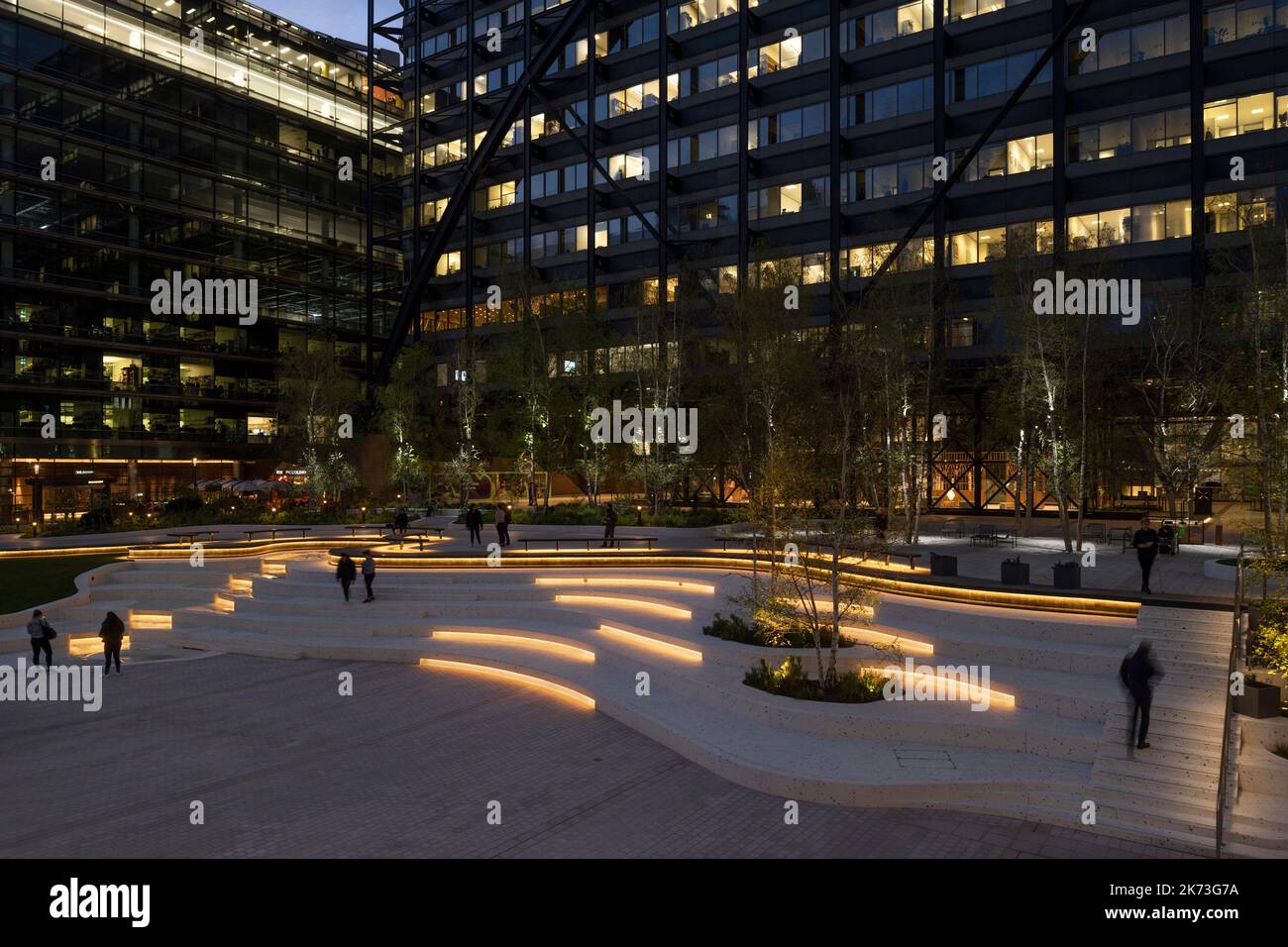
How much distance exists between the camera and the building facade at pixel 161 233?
53.8 m

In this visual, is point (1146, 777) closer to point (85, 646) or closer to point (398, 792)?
point (398, 792)

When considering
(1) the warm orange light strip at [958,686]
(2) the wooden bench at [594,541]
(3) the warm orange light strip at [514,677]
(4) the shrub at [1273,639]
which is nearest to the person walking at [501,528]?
(2) the wooden bench at [594,541]

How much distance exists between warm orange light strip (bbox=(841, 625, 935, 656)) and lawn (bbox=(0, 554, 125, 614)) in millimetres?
23016

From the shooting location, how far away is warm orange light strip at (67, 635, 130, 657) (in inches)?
857

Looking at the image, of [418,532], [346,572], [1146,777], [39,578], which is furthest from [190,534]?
[1146,777]

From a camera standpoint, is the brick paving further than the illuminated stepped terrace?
No

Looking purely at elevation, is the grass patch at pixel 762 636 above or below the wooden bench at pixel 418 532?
below

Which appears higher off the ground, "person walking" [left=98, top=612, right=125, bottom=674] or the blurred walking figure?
the blurred walking figure

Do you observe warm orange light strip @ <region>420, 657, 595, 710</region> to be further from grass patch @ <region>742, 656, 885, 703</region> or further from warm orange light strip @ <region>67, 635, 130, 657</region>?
warm orange light strip @ <region>67, 635, 130, 657</region>


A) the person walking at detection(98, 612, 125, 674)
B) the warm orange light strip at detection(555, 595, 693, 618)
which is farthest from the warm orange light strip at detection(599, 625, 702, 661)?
the person walking at detection(98, 612, 125, 674)

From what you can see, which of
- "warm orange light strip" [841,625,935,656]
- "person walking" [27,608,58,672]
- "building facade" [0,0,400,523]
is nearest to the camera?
"warm orange light strip" [841,625,935,656]

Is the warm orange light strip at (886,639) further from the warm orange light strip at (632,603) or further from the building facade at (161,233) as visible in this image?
the building facade at (161,233)

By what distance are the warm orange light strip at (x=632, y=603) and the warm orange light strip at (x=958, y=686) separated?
634cm
